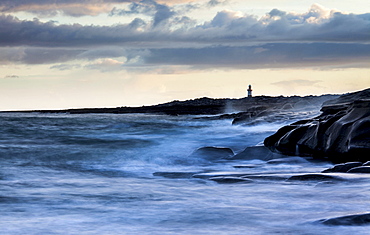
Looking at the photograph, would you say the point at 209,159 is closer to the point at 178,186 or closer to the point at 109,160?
the point at 109,160

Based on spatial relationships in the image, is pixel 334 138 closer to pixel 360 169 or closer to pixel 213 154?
pixel 360 169

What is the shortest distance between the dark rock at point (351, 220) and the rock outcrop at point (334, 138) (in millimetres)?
4532

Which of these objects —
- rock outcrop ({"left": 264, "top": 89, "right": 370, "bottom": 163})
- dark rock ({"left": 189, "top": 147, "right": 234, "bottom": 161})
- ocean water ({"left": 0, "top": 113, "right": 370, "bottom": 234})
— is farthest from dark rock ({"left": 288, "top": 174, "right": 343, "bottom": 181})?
dark rock ({"left": 189, "top": 147, "right": 234, "bottom": 161})

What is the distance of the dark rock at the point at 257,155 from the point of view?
1127 centimetres

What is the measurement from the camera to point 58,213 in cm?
611

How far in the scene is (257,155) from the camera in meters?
11.4

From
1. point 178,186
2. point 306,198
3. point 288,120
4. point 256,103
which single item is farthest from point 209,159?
point 256,103

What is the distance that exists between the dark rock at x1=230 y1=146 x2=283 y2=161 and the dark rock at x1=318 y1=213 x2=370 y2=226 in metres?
6.28

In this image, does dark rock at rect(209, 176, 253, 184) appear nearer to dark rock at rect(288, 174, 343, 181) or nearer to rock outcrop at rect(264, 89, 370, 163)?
dark rock at rect(288, 174, 343, 181)

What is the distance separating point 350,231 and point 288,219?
2.91 ft

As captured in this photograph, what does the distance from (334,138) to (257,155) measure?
1918mm

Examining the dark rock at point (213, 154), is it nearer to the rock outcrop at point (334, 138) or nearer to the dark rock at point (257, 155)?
the dark rock at point (257, 155)

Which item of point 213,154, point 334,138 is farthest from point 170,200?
point 213,154

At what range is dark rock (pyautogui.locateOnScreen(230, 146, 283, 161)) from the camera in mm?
11273
